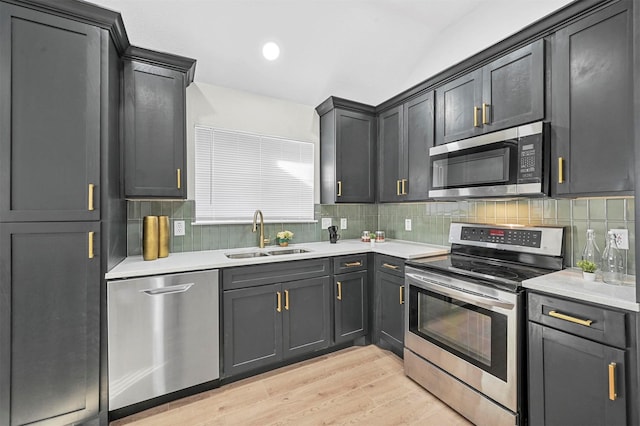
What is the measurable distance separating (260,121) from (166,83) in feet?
3.10

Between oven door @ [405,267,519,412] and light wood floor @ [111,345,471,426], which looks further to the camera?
light wood floor @ [111,345,471,426]

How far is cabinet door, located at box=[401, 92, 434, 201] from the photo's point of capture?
266cm

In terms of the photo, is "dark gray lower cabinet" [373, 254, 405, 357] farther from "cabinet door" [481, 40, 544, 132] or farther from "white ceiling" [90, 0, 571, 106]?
"white ceiling" [90, 0, 571, 106]

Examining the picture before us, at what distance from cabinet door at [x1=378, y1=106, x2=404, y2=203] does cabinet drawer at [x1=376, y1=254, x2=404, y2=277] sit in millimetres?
700

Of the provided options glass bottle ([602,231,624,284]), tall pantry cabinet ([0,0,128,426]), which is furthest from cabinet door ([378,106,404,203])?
tall pantry cabinet ([0,0,128,426])

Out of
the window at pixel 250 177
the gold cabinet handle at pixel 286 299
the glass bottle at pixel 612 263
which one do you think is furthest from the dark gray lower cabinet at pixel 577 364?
the window at pixel 250 177

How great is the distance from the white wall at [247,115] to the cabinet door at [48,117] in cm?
93

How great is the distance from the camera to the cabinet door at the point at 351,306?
106 inches

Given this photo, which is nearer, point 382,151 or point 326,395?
point 326,395

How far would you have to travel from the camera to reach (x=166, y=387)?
1.98 meters

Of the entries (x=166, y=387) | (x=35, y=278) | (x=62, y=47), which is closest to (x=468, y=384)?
(x=166, y=387)

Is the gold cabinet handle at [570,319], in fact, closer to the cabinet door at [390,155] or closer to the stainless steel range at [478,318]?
the stainless steel range at [478,318]

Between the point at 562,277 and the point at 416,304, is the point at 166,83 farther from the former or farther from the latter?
the point at 562,277

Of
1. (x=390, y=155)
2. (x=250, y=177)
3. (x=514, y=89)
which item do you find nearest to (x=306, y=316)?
(x=250, y=177)
